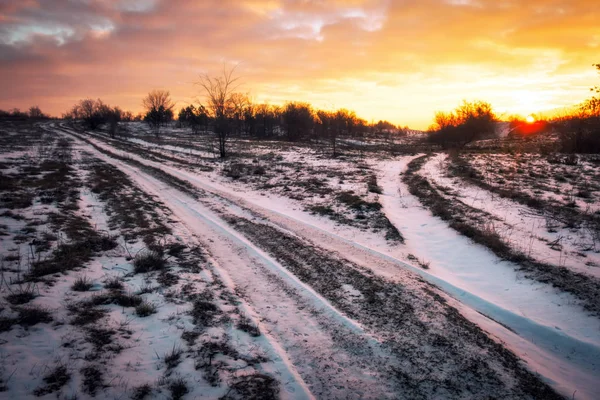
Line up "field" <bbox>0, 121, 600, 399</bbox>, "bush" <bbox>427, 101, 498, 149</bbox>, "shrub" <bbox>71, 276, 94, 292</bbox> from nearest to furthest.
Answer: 1. "field" <bbox>0, 121, 600, 399</bbox>
2. "shrub" <bbox>71, 276, 94, 292</bbox>
3. "bush" <bbox>427, 101, 498, 149</bbox>

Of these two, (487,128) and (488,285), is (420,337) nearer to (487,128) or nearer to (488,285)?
(488,285)

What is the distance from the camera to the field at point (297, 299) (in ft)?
10.8

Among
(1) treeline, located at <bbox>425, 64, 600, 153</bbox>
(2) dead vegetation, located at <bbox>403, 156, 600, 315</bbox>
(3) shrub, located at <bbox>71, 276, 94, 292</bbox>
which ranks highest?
(1) treeline, located at <bbox>425, 64, 600, 153</bbox>

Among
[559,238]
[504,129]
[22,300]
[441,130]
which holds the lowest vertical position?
[22,300]

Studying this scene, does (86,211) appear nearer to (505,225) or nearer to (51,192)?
(51,192)

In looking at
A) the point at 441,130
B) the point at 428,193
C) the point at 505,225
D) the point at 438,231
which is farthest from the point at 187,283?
the point at 441,130

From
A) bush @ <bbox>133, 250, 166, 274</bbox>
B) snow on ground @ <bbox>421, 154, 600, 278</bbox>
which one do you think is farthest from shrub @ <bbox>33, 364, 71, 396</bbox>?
snow on ground @ <bbox>421, 154, 600, 278</bbox>

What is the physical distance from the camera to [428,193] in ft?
41.0

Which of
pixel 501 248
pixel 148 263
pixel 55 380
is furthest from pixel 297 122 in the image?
pixel 55 380

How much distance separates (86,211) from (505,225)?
43.6 ft

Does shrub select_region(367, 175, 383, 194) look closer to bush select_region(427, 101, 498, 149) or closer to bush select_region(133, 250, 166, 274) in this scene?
bush select_region(133, 250, 166, 274)

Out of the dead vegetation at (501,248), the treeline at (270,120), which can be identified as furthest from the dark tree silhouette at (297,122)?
the dead vegetation at (501,248)

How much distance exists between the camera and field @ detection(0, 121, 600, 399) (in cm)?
328

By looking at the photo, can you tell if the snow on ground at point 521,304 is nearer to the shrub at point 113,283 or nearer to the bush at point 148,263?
the bush at point 148,263
